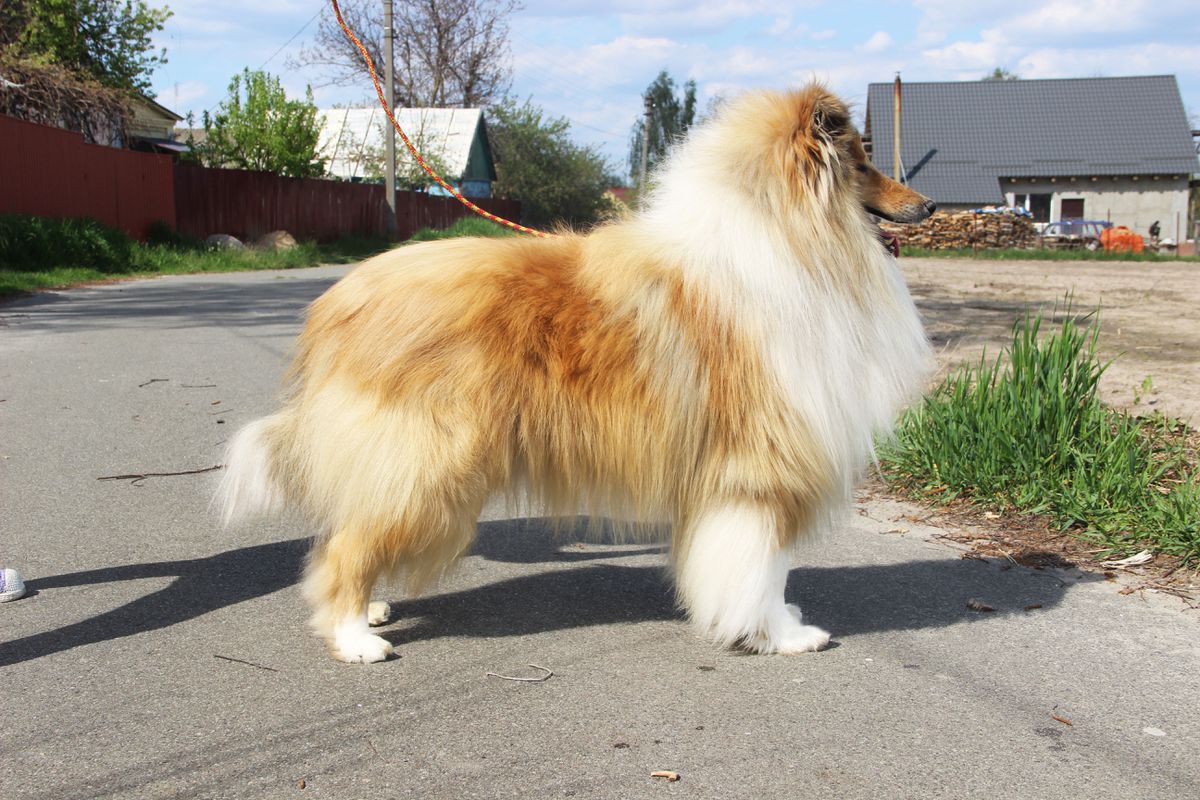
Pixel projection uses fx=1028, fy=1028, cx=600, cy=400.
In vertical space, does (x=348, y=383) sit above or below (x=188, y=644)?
above

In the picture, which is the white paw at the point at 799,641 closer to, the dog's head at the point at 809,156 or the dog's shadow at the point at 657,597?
Result: the dog's shadow at the point at 657,597

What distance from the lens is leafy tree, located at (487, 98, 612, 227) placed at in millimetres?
48250

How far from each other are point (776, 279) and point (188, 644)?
2.53m

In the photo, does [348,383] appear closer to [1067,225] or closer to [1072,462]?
[1072,462]

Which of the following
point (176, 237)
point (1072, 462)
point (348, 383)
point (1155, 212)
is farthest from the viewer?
point (1155, 212)

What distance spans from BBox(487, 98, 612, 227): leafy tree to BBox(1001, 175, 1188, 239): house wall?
19.4 metres

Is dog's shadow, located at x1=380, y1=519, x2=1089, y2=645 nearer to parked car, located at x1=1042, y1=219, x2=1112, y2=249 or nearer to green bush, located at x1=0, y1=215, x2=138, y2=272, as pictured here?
green bush, located at x1=0, y1=215, x2=138, y2=272

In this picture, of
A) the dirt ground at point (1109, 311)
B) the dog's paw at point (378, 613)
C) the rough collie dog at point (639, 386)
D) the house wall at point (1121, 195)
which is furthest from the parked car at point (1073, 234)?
the dog's paw at point (378, 613)

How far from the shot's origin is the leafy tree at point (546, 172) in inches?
1900

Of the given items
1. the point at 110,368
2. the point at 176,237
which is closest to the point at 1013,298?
the point at 110,368

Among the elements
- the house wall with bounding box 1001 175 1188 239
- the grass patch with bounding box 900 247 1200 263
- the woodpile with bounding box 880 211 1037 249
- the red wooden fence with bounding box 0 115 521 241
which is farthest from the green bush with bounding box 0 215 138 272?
the house wall with bounding box 1001 175 1188 239

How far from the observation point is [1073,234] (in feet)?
133

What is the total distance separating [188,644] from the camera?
3.77 m

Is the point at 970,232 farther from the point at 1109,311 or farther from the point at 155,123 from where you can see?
the point at 155,123
